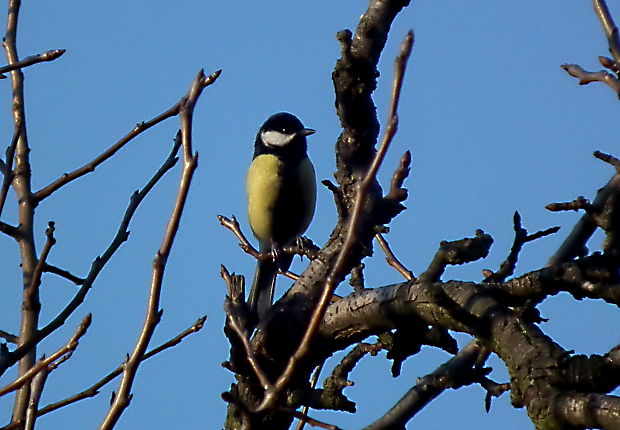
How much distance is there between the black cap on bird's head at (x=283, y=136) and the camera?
7562 millimetres

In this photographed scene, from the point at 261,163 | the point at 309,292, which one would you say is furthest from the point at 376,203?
the point at 261,163

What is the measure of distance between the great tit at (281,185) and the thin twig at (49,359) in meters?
5.07

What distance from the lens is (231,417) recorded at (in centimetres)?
353

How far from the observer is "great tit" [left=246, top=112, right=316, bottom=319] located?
732 cm

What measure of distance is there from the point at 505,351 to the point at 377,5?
4.77 ft

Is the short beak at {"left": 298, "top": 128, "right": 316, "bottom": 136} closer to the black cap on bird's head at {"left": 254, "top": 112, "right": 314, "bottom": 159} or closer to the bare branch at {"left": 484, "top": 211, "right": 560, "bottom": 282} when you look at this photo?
the black cap on bird's head at {"left": 254, "top": 112, "right": 314, "bottom": 159}

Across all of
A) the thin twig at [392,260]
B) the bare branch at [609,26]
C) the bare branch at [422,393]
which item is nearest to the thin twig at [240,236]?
the thin twig at [392,260]

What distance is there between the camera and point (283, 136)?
7629 millimetres

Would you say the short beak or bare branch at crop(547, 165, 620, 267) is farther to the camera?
the short beak

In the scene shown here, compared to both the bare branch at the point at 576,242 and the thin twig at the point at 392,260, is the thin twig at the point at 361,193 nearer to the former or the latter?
the bare branch at the point at 576,242

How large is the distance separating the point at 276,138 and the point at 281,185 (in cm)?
50

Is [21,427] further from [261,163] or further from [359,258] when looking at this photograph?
[261,163]

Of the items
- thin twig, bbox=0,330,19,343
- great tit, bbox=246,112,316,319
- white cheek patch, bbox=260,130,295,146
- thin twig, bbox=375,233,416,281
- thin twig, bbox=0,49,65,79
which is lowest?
thin twig, bbox=0,330,19,343

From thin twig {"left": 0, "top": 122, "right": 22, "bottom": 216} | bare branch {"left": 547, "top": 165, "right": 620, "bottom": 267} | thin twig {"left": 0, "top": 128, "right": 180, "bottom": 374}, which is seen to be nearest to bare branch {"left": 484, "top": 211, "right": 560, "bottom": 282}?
bare branch {"left": 547, "top": 165, "right": 620, "bottom": 267}
